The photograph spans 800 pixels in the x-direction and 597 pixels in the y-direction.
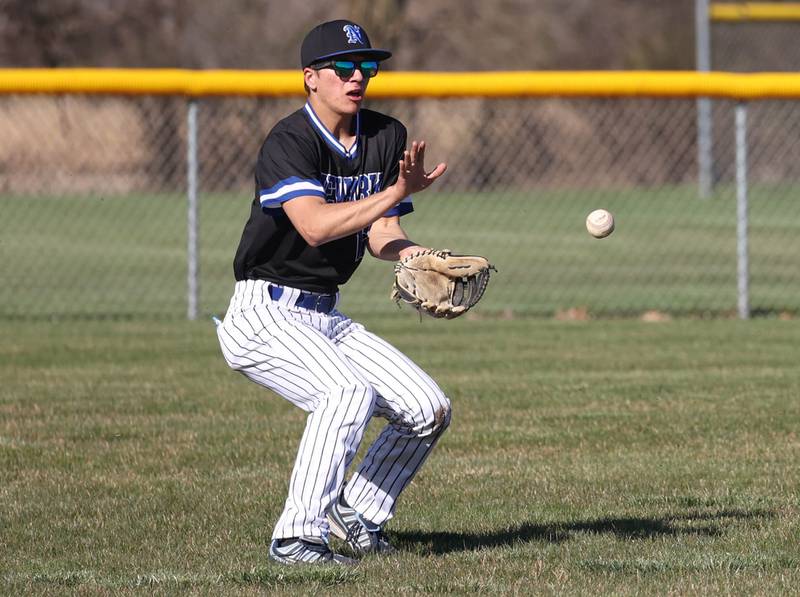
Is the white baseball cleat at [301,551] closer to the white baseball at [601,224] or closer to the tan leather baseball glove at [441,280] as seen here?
the tan leather baseball glove at [441,280]

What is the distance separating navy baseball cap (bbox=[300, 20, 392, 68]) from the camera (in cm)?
483

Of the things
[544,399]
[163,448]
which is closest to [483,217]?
[544,399]

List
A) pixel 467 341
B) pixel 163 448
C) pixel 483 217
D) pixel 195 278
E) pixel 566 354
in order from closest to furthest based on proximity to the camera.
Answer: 1. pixel 163 448
2. pixel 566 354
3. pixel 467 341
4. pixel 195 278
5. pixel 483 217

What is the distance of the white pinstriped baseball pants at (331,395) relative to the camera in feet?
15.6

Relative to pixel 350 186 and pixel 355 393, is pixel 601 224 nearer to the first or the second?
pixel 350 186

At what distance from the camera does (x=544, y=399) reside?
8.11 m

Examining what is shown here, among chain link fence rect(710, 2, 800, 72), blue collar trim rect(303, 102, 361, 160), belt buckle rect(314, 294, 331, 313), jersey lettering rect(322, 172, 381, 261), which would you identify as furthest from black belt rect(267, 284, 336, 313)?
chain link fence rect(710, 2, 800, 72)

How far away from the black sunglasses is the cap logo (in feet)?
0.21

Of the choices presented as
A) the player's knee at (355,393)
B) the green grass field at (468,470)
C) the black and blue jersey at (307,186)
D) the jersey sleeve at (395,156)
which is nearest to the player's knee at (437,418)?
the player's knee at (355,393)

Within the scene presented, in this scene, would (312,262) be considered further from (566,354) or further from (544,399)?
(566,354)

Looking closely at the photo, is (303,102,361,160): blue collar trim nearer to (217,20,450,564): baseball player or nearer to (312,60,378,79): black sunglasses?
(217,20,450,564): baseball player

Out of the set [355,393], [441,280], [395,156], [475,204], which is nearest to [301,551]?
[355,393]

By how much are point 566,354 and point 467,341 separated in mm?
909

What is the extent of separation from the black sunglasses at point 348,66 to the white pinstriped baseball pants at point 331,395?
729 mm
